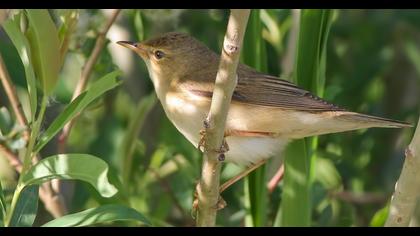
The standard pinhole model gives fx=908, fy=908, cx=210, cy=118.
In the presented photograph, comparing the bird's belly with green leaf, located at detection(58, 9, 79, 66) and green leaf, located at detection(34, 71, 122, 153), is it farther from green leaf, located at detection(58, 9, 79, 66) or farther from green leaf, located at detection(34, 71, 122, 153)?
green leaf, located at detection(34, 71, 122, 153)

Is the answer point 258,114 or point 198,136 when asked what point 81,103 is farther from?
point 258,114

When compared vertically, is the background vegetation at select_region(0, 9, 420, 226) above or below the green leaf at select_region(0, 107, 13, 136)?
below

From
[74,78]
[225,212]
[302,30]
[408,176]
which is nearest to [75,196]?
[225,212]

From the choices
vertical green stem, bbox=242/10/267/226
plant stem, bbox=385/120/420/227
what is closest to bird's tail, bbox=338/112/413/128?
vertical green stem, bbox=242/10/267/226

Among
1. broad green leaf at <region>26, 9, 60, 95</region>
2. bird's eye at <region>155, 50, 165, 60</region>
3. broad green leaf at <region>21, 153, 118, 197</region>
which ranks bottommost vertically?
bird's eye at <region>155, 50, 165, 60</region>

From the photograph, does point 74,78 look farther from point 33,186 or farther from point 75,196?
point 33,186

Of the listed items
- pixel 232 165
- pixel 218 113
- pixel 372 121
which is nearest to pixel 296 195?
pixel 372 121

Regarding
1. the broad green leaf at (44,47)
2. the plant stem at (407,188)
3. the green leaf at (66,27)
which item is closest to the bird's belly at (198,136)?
the green leaf at (66,27)
